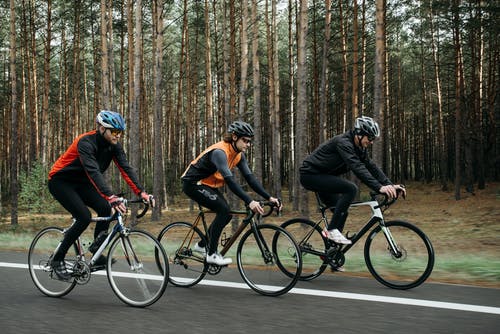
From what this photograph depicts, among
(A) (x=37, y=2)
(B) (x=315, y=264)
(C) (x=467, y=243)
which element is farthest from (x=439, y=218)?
(A) (x=37, y=2)

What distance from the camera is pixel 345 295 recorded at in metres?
5.19

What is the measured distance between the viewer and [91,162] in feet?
17.0

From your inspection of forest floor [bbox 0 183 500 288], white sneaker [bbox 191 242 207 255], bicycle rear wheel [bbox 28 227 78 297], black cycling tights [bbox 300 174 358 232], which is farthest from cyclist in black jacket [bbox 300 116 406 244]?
bicycle rear wheel [bbox 28 227 78 297]

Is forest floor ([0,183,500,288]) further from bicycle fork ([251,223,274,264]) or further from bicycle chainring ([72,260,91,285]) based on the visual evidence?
bicycle chainring ([72,260,91,285])

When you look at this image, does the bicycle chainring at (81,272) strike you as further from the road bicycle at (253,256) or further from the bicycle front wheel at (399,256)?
the bicycle front wheel at (399,256)

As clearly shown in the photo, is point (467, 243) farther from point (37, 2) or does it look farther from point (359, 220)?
point (37, 2)

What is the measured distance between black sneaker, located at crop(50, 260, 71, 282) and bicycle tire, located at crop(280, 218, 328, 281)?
102 inches

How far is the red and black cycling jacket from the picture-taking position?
516 centimetres

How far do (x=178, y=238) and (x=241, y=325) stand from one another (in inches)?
94.4

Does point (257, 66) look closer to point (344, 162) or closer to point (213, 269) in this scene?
point (344, 162)

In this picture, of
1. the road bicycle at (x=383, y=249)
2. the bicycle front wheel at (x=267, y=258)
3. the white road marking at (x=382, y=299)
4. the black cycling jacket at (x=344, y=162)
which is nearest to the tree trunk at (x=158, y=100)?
the black cycling jacket at (x=344, y=162)

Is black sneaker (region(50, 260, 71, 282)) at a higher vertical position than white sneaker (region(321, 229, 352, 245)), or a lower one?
lower

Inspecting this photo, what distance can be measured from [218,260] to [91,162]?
1.86m

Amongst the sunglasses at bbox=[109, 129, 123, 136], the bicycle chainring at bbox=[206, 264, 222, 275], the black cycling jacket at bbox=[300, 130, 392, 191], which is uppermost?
the sunglasses at bbox=[109, 129, 123, 136]
